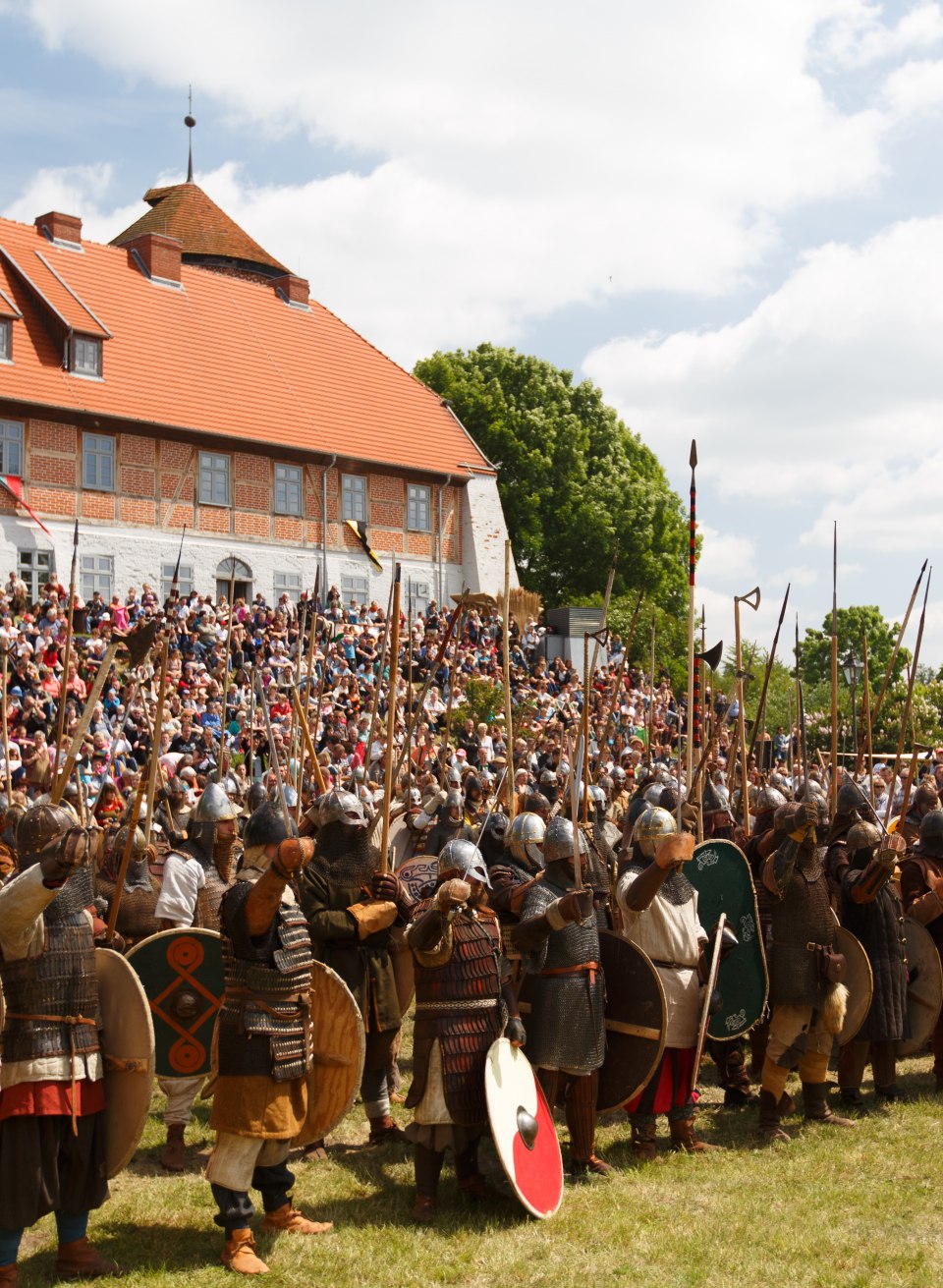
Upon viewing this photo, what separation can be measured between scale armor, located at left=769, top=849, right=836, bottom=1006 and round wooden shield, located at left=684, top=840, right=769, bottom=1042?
8 cm

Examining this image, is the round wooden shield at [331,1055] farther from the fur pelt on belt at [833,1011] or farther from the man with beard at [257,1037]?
the fur pelt on belt at [833,1011]

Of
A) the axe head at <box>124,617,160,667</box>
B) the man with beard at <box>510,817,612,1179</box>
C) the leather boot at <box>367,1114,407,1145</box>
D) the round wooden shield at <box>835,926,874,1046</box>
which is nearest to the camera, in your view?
the axe head at <box>124,617,160,667</box>

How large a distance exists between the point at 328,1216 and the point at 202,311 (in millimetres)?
27293

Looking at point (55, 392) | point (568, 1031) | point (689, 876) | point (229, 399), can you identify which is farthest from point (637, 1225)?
point (229, 399)

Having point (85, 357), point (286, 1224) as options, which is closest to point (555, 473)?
point (85, 357)

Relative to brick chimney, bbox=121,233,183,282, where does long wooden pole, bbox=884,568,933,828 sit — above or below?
below

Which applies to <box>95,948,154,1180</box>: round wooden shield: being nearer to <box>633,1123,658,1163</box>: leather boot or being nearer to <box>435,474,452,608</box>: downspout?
<box>633,1123,658,1163</box>: leather boot

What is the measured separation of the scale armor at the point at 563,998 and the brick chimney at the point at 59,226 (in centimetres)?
2585

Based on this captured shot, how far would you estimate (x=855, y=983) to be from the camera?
674 cm

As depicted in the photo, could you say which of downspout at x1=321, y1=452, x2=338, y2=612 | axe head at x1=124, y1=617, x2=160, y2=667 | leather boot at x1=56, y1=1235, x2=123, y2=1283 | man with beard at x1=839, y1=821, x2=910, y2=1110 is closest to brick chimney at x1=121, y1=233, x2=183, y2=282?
downspout at x1=321, y1=452, x2=338, y2=612

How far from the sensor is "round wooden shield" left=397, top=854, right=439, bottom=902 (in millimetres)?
7418

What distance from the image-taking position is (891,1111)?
686 cm

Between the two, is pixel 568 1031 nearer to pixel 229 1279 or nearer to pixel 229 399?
pixel 229 1279

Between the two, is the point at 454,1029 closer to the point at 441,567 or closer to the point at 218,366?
the point at 218,366
